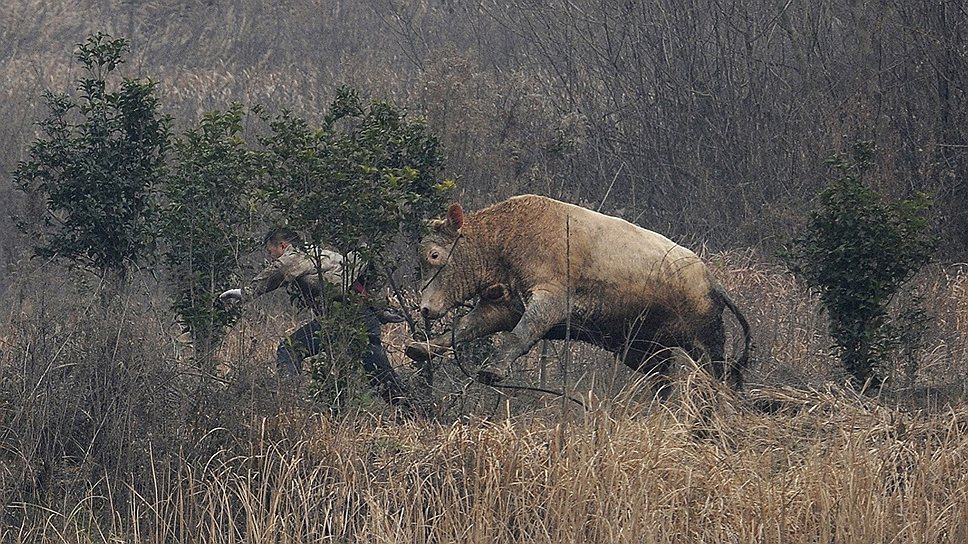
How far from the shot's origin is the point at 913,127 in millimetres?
18047

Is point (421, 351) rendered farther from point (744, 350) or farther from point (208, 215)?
point (744, 350)

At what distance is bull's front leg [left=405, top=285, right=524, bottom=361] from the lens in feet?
27.5

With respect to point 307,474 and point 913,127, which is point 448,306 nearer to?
point 307,474

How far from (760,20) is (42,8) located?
19.8 m

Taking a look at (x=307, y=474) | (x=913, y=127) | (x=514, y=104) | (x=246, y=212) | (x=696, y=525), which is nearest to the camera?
(x=696, y=525)

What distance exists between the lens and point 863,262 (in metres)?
8.87

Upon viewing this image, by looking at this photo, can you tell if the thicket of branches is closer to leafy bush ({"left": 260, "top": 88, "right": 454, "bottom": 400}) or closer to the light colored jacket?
the light colored jacket

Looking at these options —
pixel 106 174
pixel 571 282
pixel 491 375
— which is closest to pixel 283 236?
pixel 106 174

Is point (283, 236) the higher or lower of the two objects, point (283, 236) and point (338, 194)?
the lower

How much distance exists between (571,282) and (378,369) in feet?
4.36

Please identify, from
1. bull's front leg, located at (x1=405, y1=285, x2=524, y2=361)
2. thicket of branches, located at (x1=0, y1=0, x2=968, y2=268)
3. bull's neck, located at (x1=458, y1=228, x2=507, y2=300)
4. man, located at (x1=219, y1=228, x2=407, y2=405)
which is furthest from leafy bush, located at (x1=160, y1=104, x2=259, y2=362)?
Answer: thicket of branches, located at (x1=0, y1=0, x2=968, y2=268)

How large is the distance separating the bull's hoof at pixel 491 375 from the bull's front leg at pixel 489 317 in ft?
1.64

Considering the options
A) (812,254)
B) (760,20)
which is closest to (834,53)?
(760,20)

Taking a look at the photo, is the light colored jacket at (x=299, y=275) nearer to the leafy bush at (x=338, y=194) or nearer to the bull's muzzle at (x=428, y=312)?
the leafy bush at (x=338, y=194)
